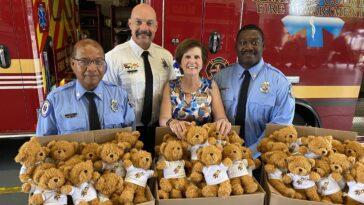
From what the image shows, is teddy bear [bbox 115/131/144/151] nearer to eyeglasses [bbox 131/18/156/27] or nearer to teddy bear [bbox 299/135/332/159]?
teddy bear [bbox 299/135/332/159]

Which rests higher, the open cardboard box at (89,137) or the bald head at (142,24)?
the bald head at (142,24)

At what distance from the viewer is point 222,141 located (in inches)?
74.3

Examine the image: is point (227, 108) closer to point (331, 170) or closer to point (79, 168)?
point (331, 170)

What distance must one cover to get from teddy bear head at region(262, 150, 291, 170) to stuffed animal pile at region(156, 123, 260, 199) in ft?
0.30

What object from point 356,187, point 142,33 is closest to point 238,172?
point 356,187

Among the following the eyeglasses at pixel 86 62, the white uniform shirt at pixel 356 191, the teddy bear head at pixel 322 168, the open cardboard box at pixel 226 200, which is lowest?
the open cardboard box at pixel 226 200

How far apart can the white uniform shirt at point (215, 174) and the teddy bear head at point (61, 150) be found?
73 centimetres

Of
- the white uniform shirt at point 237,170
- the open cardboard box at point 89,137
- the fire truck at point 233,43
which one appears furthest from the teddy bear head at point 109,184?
the fire truck at point 233,43

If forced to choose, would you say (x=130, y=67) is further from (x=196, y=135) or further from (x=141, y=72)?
(x=196, y=135)

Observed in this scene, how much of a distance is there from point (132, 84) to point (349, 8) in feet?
8.07

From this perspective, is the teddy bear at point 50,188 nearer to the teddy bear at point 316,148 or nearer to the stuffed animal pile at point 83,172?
the stuffed animal pile at point 83,172

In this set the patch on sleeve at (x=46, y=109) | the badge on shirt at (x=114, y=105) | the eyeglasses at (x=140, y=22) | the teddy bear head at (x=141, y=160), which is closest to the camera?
the teddy bear head at (x=141, y=160)

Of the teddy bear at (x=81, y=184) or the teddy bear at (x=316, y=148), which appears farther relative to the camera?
the teddy bear at (x=316, y=148)

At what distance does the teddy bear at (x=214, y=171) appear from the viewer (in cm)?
160
